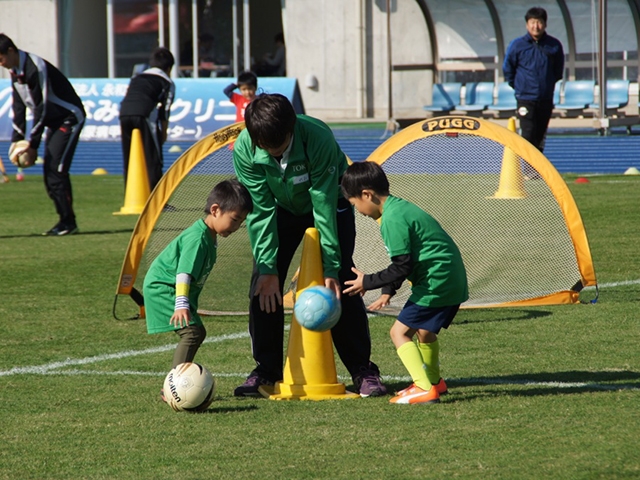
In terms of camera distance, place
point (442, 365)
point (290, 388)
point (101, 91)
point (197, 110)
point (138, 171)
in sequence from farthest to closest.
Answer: point (101, 91)
point (197, 110)
point (138, 171)
point (442, 365)
point (290, 388)

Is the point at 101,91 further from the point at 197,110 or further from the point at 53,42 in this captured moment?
the point at 53,42

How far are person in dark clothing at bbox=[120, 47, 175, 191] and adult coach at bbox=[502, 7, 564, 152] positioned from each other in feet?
14.3

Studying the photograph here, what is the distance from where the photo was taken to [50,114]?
12.0 metres

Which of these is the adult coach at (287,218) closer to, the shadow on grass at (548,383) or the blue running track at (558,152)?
the shadow on grass at (548,383)

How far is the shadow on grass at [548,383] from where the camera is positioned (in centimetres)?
534

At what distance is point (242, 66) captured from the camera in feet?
108

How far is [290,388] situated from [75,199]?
1150 centimetres

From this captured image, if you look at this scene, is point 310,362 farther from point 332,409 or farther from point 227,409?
point 227,409

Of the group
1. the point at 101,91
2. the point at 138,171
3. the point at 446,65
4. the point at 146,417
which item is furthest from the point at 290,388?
the point at 446,65

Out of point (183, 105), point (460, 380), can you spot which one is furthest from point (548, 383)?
point (183, 105)

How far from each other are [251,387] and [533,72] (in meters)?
9.01

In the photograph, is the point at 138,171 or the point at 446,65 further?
the point at 446,65

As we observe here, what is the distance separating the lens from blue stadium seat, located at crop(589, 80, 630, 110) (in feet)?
77.0

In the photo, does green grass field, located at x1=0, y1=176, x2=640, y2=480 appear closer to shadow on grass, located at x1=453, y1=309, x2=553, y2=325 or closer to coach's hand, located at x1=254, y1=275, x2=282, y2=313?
shadow on grass, located at x1=453, y1=309, x2=553, y2=325
